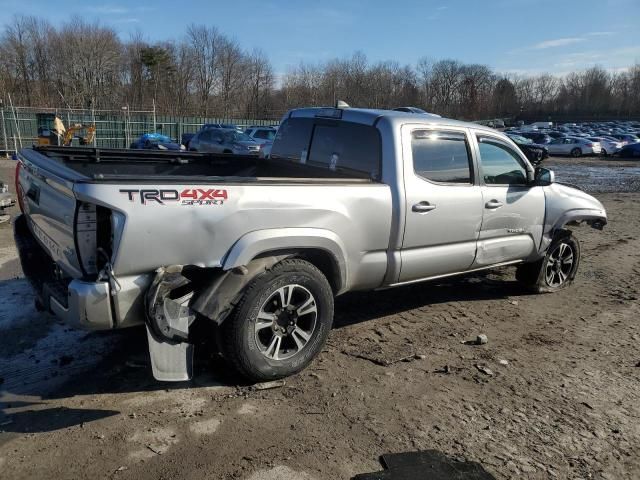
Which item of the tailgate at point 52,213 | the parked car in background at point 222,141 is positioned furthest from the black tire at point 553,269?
the parked car in background at point 222,141

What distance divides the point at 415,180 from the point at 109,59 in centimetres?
6899

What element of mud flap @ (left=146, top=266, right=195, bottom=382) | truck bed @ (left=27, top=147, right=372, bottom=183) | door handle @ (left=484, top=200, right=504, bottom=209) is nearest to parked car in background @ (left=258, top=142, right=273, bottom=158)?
truck bed @ (left=27, top=147, right=372, bottom=183)

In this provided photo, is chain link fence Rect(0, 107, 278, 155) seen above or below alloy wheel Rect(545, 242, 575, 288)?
above

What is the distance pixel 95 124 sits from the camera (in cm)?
3012

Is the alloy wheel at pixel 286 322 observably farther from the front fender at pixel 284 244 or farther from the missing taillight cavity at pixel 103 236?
the missing taillight cavity at pixel 103 236

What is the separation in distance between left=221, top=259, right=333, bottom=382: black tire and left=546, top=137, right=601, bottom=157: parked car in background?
131ft

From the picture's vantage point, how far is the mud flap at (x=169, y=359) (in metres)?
3.25

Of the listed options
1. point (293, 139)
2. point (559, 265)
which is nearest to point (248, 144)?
point (293, 139)

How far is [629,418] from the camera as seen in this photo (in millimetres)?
3625

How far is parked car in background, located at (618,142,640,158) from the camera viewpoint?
121 feet

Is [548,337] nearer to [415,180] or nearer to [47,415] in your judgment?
[415,180]

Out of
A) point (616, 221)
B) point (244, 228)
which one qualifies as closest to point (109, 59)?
point (616, 221)

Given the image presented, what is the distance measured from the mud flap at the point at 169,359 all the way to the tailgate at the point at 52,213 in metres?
0.63

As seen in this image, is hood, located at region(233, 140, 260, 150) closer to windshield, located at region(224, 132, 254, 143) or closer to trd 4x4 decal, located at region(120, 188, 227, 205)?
windshield, located at region(224, 132, 254, 143)
